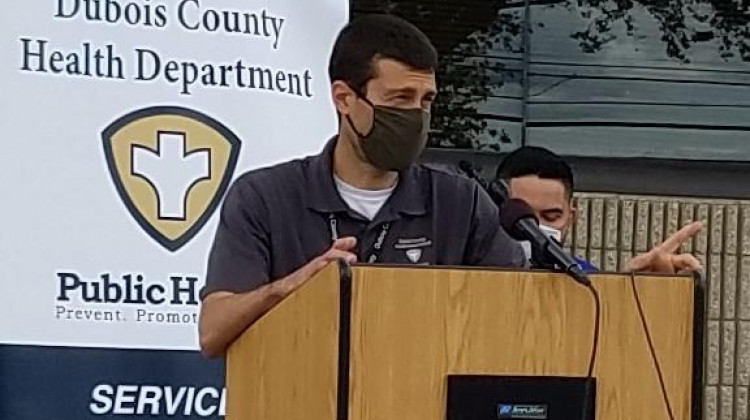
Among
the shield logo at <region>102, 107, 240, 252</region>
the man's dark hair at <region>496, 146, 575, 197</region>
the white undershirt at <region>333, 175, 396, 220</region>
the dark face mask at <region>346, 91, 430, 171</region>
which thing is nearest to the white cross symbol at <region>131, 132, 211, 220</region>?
the shield logo at <region>102, 107, 240, 252</region>

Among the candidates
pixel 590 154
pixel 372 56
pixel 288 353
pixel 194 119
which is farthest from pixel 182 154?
pixel 590 154

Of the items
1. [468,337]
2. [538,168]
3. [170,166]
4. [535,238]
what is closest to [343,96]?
[535,238]

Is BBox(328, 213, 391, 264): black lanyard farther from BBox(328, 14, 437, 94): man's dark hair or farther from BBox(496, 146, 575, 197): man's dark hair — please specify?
BBox(496, 146, 575, 197): man's dark hair

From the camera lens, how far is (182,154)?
4629 mm

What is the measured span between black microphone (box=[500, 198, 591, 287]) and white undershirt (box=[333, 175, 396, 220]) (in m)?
0.38

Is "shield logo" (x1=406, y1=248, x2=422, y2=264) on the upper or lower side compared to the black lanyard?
lower

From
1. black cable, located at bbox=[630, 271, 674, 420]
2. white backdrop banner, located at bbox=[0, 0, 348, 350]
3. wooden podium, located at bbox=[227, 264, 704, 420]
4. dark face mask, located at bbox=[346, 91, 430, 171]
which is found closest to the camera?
wooden podium, located at bbox=[227, 264, 704, 420]

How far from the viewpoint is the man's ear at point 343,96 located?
309 centimetres

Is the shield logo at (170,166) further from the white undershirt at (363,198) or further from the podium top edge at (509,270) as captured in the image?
the podium top edge at (509,270)

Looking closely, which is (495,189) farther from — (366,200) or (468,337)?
(468,337)

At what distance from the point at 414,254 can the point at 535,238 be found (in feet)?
1.50

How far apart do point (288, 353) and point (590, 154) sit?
165 inches

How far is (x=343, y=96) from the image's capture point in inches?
123

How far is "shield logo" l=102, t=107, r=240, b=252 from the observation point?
456cm
